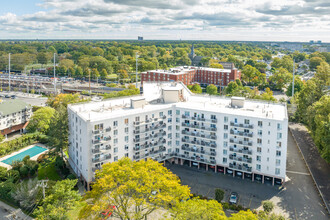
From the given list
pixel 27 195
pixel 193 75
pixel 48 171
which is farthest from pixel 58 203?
pixel 193 75

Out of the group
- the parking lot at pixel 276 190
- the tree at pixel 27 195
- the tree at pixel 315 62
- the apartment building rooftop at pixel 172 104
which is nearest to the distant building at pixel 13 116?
the apartment building rooftop at pixel 172 104

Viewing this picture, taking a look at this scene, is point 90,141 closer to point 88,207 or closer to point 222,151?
point 88,207

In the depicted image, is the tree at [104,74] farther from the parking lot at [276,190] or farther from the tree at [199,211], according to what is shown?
the tree at [199,211]

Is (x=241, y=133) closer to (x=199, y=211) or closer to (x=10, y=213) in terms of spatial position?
(x=199, y=211)

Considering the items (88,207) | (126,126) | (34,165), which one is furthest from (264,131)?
(34,165)

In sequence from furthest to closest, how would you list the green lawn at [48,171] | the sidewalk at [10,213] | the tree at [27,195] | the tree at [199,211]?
the green lawn at [48,171] → the tree at [27,195] → the sidewalk at [10,213] → the tree at [199,211]

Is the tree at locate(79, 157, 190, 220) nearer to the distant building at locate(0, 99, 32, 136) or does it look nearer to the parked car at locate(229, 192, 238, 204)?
the parked car at locate(229, 192, 238, 204)
